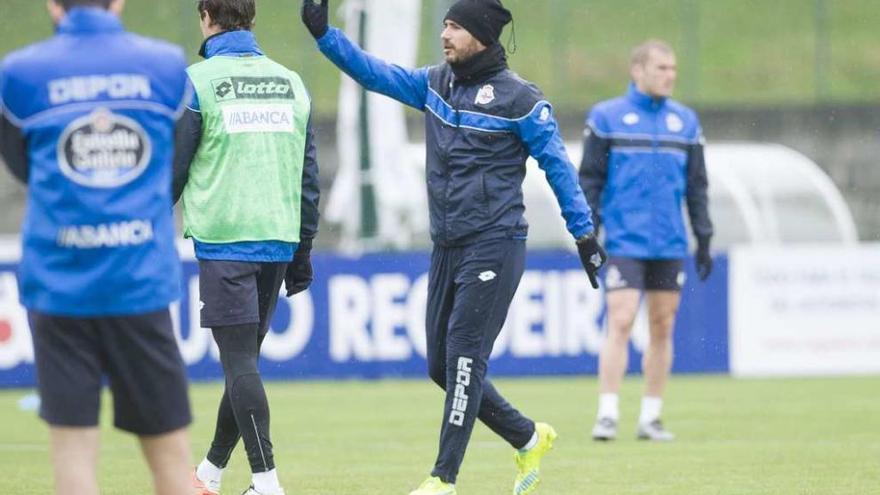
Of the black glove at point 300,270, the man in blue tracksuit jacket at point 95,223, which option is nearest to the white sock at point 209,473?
the black glove at point 300,270

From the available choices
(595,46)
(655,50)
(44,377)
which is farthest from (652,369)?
(595,46)

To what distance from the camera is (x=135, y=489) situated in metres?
8.88

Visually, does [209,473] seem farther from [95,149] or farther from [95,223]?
[95,149]

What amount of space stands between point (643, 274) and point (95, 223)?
21.8 feet

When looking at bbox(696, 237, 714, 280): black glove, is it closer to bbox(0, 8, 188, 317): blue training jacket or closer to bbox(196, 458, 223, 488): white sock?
bbox(196, 458, 223, 488): white sock

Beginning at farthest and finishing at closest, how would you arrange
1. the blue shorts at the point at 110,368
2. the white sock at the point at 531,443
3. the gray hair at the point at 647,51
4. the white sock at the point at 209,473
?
the gray hair at the point at 647,51, the white sock at the point at 531,443, the white sock at the point at 209,473, the blue shorts at the point at 110,368

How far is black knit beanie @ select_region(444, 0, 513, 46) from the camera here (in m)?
7.90

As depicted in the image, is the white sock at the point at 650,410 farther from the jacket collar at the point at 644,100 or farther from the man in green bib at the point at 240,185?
the man in green bib at the point at 240,185

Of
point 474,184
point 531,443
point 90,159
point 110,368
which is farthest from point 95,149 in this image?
point 531,443

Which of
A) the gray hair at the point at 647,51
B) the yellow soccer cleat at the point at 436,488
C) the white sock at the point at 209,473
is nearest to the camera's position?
the yellow soccer cleat at the point at 436,488

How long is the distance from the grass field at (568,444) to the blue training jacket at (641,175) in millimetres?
1324

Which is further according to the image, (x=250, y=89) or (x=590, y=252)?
(x=590, y=252)

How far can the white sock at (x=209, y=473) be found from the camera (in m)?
8.16

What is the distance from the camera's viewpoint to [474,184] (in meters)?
7.87
